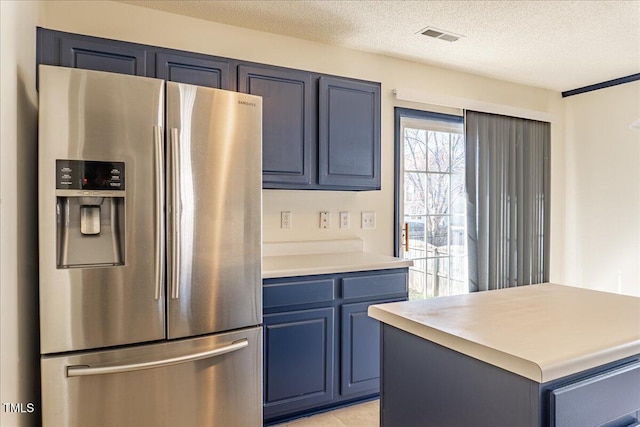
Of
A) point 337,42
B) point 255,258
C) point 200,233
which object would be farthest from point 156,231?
point 337,42

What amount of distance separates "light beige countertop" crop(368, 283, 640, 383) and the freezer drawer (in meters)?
0.82

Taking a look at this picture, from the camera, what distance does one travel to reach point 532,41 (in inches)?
114

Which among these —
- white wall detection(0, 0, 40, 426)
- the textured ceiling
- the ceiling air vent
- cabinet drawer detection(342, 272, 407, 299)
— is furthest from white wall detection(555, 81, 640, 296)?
white wall detection(0, 0, 40, 426)

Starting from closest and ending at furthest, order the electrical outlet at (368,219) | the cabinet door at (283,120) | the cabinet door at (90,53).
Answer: the cabinet door at (90,53) → the cabinet door at (283,120) → the electrical outlet at (368,219)

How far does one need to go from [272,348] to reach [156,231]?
93cm

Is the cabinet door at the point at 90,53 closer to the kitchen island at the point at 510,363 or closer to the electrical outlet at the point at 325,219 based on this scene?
the electrical outlet at the point at 325,219

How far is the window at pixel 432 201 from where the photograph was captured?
11.1 feet

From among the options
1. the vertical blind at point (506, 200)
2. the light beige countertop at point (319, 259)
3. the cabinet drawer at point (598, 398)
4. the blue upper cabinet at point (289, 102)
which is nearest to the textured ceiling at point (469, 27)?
the blue upper cabinet at point (289, 102)

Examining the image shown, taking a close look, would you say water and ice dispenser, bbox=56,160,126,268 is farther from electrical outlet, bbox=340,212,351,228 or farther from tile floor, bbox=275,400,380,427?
electrical outlet, bbox=340,212,351,228

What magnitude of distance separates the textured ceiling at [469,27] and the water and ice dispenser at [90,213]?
134cm

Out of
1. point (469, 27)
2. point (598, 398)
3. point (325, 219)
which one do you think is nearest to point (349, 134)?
point (325, 219)

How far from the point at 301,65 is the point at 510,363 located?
2498 mm

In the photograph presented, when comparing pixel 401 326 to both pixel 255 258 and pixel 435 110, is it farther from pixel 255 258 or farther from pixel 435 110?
pixel 435 110

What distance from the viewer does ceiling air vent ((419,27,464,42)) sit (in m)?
2.71
